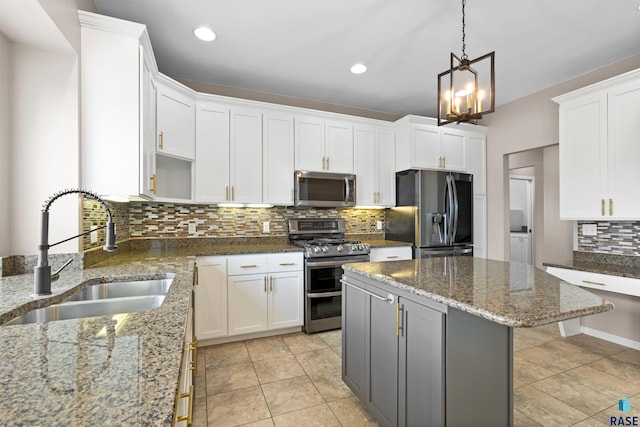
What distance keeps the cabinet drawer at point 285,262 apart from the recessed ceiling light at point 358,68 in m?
1.96

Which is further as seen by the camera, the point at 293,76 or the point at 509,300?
the point at 293,76

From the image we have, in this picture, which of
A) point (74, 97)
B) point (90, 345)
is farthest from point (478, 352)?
point (74, 97)

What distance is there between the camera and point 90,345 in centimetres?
80

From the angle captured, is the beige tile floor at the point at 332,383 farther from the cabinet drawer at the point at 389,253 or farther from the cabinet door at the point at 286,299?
A: the cabinet drawer at the point at 389,253

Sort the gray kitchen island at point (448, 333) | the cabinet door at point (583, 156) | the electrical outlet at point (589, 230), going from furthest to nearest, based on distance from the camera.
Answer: the electrical outlet at point (589, 230), the cabinet door at point (583, 156), the gray kitchen island at point (448, 333)

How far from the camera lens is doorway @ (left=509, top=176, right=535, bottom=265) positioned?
5.43m

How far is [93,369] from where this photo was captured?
67cm

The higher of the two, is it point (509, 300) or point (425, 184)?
point (425, 184)

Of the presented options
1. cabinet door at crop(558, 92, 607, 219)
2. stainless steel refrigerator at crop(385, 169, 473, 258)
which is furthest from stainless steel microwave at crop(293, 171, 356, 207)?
cabinet door at crop(558, 92, 607, 219)

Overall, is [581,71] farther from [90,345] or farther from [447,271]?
[90,345]

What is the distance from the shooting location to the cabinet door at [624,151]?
256 cm

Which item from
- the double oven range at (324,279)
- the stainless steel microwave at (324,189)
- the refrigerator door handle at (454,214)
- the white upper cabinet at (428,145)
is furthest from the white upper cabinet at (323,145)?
the refrigerator door handle at (454,214)

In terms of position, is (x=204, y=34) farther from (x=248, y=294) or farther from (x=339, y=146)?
(x=248, y=294)

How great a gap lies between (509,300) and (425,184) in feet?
8.73
